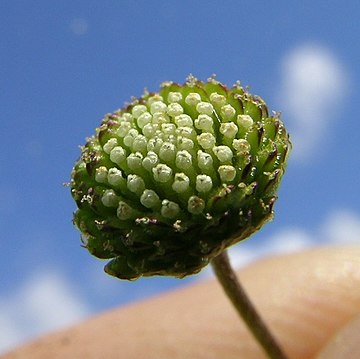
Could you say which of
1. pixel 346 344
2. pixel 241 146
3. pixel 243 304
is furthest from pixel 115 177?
pixel 346 344

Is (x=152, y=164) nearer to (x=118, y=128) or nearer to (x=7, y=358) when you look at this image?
(x=118, y=128)

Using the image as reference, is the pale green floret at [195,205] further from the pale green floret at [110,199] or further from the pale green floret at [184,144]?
the pale green floret at [110,199]

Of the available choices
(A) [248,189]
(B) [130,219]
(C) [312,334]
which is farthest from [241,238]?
(C) [312,334]

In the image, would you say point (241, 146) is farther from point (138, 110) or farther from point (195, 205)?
point (138, 110)

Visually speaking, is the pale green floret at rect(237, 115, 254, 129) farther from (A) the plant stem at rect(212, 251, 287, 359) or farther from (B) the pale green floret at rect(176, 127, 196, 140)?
(A) the plant stem at rect(212, 251, 287, 359)

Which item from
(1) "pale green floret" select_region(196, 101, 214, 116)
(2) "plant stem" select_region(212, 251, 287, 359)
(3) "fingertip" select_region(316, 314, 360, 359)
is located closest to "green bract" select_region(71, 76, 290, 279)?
(1) "pale green floret" select_region(196, 101, 214, 116)

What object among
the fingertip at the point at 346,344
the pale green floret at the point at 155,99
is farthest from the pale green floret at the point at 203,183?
the fingertip at the point at 346,344
